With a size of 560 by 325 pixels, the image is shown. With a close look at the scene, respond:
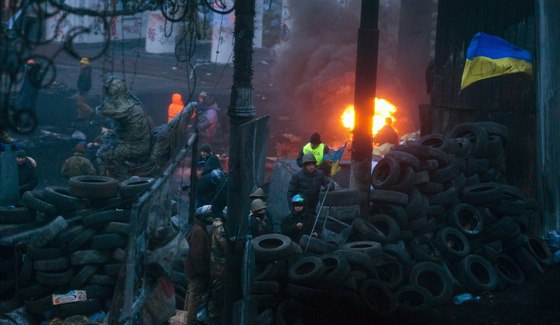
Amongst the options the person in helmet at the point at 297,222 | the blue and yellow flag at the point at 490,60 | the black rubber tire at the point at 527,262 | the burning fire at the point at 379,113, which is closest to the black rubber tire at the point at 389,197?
the person in helmet at the point at 297,222

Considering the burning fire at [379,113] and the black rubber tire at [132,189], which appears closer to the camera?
the black rubber tire at [132,189]

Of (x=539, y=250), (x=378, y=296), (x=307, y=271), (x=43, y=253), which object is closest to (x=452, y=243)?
(x=539, y=250)

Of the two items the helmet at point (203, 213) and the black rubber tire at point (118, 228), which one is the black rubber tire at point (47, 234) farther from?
the helmet at point (203, 213)

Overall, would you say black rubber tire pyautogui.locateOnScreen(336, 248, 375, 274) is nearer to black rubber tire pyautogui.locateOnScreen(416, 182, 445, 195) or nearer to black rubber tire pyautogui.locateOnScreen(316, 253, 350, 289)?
black rubber tire pyautogui.locateOnScreen(316, 253, 350, 289)

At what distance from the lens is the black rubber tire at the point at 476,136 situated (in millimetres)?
12156

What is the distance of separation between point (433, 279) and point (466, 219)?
1.63m

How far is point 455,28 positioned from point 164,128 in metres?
7.46

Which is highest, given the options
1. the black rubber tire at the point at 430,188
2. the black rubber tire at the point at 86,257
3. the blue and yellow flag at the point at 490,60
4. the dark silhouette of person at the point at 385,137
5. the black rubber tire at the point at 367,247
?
the blue and yellow flag at the point at 490,60

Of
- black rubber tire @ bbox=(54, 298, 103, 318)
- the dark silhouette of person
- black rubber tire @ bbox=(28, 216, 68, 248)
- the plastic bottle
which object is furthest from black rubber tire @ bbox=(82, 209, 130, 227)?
the dark silhouette of person

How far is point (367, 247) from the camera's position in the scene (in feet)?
33.6

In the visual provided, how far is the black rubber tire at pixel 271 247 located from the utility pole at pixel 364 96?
2323 millimetres

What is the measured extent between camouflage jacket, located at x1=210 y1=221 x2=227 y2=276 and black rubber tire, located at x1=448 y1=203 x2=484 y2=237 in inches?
174

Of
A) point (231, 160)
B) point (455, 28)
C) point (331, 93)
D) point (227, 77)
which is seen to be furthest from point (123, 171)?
point (227, 77)

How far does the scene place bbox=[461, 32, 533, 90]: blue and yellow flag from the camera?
39.1 ft
